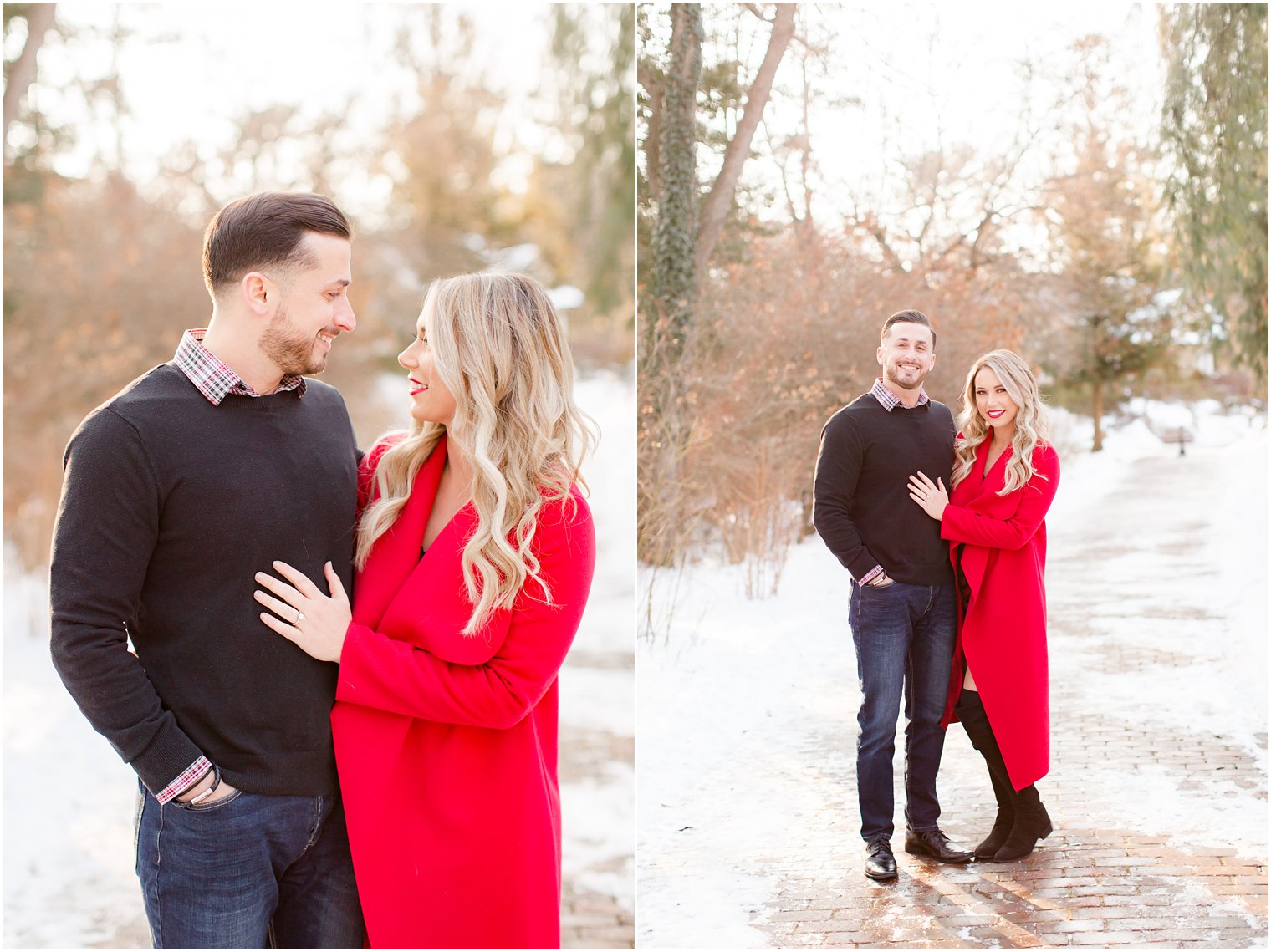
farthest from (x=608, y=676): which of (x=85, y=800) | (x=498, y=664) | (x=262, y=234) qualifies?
(x=262, y=234)

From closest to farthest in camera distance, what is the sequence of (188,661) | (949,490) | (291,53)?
(188,661) < (949,490) < (291,53)

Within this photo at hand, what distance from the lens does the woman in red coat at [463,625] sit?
5.94 feet

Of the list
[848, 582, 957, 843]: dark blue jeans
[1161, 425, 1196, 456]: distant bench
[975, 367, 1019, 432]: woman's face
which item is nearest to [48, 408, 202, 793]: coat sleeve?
[848, 582, 957, 843]: dark blue jeans

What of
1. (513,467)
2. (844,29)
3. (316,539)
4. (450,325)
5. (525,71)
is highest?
(525,71)

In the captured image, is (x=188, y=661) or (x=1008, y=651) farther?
(x=1008, y=651)

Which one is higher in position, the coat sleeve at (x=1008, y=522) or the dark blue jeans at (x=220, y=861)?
the coat sleeve at (x=1008, y=522)

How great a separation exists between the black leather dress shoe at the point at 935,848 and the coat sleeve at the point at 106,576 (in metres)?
2.11

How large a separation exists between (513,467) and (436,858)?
749 mm

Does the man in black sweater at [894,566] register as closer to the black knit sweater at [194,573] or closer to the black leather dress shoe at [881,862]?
the black leather dress shoe at [881,862]

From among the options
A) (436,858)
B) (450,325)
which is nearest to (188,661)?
(436,858)

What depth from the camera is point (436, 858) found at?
1926 millimetres

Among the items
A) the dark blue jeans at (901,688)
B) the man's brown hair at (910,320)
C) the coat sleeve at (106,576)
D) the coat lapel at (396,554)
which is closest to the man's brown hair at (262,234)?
the coat sleeve at (106,576)

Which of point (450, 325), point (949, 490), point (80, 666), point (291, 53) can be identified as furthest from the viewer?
point (291, 53)

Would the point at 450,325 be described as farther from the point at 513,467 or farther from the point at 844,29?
the point at 844,29
